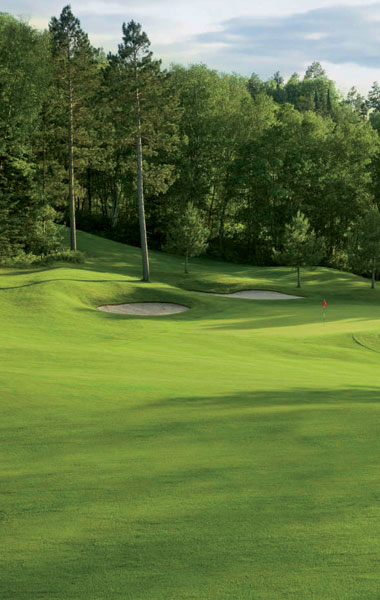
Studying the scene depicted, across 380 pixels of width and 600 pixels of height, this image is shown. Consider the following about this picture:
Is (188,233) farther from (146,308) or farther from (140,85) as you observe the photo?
(146,308)

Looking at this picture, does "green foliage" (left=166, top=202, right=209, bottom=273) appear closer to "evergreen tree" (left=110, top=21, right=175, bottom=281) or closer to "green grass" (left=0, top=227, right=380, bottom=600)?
"evergreen tree" (left=110, top=21, right=175, bottom=281)

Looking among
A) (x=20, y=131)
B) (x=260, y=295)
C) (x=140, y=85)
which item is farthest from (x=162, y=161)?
(x=260, y=295)

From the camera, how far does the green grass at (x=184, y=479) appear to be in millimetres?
4520

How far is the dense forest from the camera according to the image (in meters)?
49.1

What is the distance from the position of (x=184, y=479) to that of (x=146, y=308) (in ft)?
105

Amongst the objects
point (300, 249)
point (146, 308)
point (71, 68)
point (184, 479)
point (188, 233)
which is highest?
point (71, 68)

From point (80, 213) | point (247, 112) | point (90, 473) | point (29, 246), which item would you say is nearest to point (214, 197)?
point (247, 112)

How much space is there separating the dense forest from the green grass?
35359 mm

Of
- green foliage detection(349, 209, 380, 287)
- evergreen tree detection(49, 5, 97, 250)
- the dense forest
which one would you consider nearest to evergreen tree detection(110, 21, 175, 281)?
the dense forest

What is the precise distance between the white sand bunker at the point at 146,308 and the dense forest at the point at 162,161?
8454 millimetres

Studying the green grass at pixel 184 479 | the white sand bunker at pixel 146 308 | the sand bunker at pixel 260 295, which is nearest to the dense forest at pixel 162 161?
the sand bunker at pixel 260 295

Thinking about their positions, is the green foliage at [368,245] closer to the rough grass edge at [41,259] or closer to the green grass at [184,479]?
the rough grass edge at [41,259]

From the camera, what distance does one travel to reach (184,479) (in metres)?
6.52

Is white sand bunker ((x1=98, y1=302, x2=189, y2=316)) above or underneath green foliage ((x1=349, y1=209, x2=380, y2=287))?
underneath
